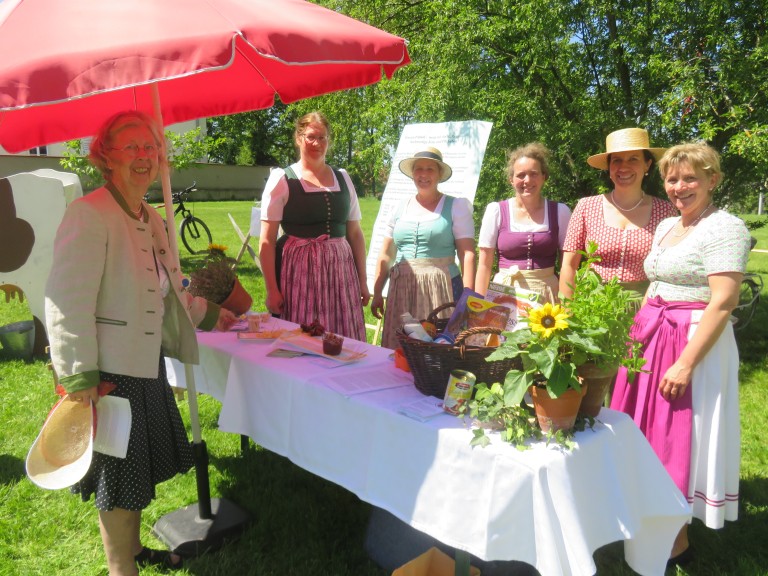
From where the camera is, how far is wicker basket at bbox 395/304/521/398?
1870 mm

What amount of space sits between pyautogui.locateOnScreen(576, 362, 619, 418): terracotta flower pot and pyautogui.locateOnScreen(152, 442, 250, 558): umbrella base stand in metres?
1.62

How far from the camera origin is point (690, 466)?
2.55 metres

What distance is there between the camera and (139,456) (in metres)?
2.21

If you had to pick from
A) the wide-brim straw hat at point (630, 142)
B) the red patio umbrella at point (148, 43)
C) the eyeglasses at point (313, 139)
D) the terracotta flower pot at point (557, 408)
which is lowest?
the terracotta flower pot at point (557, 408)

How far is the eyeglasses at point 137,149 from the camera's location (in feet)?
7.04

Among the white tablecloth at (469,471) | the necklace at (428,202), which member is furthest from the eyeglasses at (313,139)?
the white tablecloth at (469,471)

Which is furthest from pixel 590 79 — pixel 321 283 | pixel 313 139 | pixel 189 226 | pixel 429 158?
pixel 189 226

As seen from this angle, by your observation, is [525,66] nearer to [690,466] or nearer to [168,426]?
[690,466]

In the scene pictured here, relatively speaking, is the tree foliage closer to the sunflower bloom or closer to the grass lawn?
the grass lawn

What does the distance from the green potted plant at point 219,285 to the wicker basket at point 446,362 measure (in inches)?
44.8

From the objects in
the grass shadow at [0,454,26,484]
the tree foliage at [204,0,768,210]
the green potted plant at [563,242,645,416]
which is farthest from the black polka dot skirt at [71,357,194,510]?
the tree foliage at [204,0,768,210]

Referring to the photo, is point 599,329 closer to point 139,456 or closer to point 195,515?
point 139,456

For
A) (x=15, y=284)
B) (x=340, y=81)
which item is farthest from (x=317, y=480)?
(x=15, y=284)

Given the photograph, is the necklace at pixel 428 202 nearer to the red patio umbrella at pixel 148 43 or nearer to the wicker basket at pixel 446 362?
the red patio umbrella at pixel 148 43
